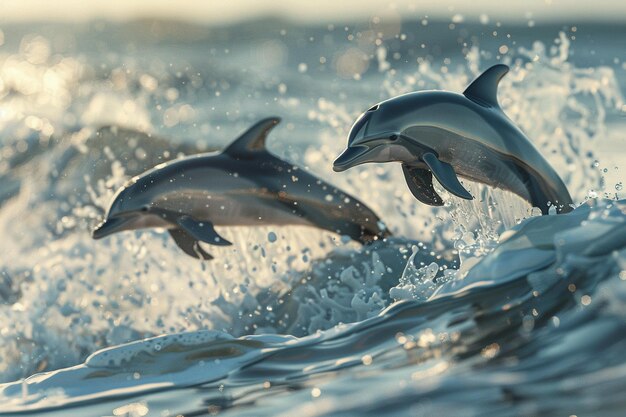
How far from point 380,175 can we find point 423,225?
1691 mm

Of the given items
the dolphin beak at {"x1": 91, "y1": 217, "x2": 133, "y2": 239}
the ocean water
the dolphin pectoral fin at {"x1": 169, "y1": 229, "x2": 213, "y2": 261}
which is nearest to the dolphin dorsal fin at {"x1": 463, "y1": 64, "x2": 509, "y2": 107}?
the ocean water

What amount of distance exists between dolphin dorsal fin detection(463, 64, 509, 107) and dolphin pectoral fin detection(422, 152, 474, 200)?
57 cm

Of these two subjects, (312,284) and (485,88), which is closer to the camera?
(485,88)

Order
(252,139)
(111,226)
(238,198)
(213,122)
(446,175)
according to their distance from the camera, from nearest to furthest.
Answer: (446,175)
(252,139)
(238,198)
(111,226)
(213,122)

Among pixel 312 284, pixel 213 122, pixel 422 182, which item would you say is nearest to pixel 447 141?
pixel 422 182

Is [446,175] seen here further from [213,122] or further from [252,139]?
[213,122]

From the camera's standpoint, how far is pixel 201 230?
957 cm

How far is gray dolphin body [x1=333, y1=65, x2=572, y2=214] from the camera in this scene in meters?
8.18

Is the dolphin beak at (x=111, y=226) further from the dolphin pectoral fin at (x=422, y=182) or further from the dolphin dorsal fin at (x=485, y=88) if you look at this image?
the dolphin dorsal fin at (x=485, y=88)

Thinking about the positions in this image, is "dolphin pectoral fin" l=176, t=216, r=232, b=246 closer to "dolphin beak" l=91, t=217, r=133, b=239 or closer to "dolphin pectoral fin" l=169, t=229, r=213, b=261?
"dolphin pectoral fin" l=169, t=229, r=213, b=261

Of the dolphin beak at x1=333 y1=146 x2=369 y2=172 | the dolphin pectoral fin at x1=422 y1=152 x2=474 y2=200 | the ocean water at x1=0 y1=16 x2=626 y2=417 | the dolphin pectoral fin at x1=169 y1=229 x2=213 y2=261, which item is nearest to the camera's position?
the ocean water at x1=0 y1=16 x2=626 y2=417

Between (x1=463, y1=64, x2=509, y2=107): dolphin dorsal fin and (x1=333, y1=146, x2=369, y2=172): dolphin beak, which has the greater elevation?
(x1=463, y1=64, x2=509, y2=107): dolphin dorsal fin

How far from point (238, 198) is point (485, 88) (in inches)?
94.9

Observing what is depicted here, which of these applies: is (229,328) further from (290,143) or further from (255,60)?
(255,60)
